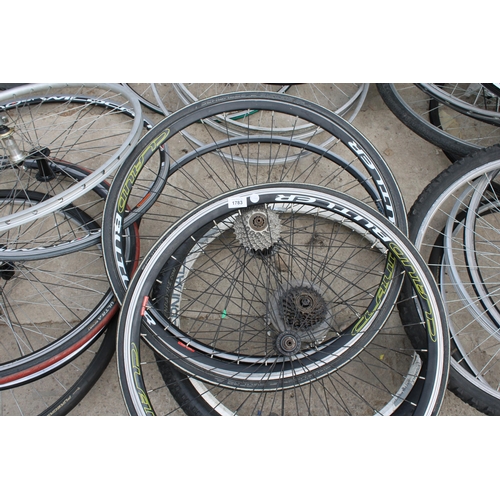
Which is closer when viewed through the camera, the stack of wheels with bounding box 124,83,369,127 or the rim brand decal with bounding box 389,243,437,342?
the rim brand decal with bounding box 389,243,437,342

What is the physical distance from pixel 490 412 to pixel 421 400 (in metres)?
0.38

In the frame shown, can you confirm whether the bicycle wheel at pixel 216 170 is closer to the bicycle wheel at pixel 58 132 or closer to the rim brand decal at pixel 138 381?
the bicycle wheel at pixel 58 132

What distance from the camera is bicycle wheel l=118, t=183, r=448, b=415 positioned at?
1.54 m

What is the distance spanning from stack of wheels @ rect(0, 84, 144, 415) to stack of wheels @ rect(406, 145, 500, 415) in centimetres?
139

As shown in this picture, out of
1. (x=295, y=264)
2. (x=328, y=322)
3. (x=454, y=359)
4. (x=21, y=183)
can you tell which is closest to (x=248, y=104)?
(x=295, y=264)

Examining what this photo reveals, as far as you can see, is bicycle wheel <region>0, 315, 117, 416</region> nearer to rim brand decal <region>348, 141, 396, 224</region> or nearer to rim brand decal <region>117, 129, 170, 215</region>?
rim brand decal <region>117, 129, 170, 215</region>

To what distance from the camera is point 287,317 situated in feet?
5.93

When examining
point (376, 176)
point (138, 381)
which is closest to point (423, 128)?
point (376, 176)

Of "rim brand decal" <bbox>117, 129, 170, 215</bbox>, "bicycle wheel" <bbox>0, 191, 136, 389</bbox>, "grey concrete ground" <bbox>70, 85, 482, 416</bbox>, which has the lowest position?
"bicycle wheel" <bbox>0, 191, 136, 389</bbox>

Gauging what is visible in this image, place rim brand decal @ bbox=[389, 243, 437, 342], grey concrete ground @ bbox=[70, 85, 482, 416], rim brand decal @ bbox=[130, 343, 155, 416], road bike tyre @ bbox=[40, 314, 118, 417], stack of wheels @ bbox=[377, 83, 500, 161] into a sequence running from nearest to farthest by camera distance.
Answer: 1. rim brand decal @ bbox=[130, 343, 155, 416]
2. rim brand decal @ bbox=[389, 243, 437, 342]
3. road bike tyre @ bbox=[40, 314, 118, 417]
4. stack of wheels @ bbox=[377, 83, 500, 161]
5. grey concrete ground @ bbox=[70, 85, 482, 416]

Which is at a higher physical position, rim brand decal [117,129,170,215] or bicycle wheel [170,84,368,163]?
bicycle wheel [170,84,368,163]

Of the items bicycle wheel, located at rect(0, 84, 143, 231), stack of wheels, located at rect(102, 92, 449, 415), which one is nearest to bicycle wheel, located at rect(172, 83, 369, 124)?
bicycle wheel, located at rect(0, 84, 143, 231)

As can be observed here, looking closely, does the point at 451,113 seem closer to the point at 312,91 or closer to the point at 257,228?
the point at 312,91

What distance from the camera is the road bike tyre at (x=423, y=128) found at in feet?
7.39
